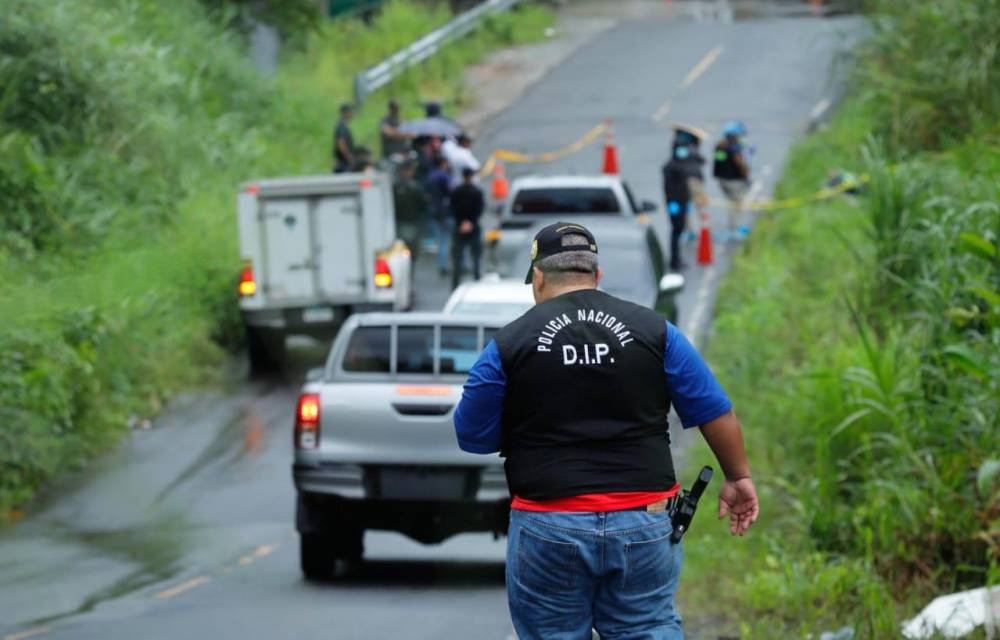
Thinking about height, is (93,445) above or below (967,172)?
below

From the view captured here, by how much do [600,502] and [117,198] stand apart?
18301 millimetres

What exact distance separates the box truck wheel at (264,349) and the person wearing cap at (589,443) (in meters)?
15.0

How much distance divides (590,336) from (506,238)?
51.5ft

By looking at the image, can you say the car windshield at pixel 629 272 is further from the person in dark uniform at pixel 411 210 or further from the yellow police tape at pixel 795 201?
the person in dark uniform at pixel 411 210

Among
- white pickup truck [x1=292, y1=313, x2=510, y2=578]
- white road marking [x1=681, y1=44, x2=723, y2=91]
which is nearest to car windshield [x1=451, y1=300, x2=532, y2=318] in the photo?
white pickup truck [x1=292, y1=313, x2=510, y2=578]

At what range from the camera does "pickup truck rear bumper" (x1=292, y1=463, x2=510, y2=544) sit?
10938mm

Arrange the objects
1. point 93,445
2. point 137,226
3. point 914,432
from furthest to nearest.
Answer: point 137,226 → point 93,445 → point 914,432

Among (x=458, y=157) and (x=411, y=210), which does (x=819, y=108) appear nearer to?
(x=458, y=157)

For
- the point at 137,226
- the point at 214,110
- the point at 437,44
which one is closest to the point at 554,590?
the point at 137,226

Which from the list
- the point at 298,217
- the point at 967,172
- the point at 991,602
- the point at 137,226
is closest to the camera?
the point at 991,602

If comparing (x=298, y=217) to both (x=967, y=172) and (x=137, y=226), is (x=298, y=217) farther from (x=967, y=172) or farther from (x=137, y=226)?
(x=967, y=172)

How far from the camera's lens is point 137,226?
22.4m

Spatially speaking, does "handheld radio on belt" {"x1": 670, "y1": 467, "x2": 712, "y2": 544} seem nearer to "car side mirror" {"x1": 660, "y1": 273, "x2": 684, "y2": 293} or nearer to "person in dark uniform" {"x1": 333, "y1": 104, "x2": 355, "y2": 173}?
"car side mirror" {"x1": 660, "y1": 273, "x2": 684, "y2": 293}

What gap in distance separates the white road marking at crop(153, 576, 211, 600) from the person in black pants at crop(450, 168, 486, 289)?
12.2 metres
